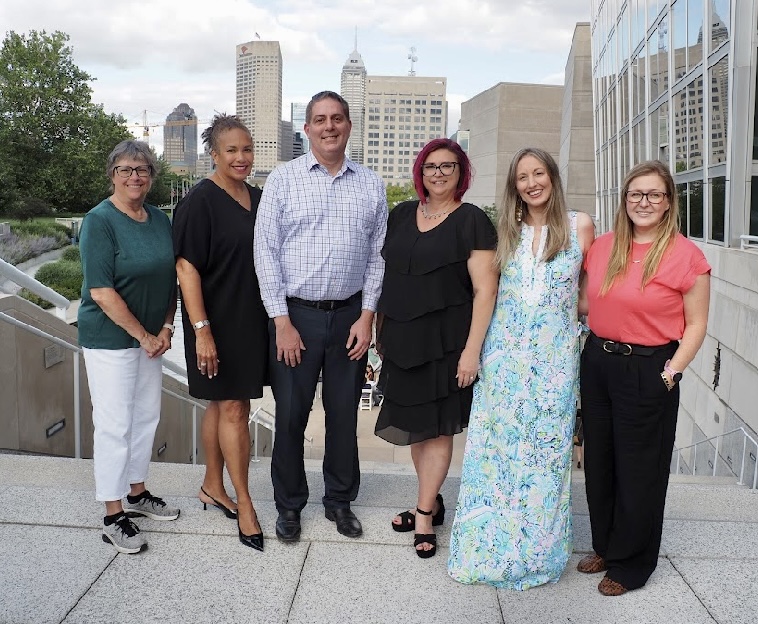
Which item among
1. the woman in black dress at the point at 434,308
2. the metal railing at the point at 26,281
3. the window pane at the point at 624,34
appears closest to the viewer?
the woman in black dress at the point at 434,308

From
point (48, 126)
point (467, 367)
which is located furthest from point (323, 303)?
point (48, 126)

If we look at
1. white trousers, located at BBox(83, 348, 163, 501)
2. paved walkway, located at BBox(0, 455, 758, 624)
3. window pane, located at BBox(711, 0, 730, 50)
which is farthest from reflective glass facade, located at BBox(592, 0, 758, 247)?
white trousers, located at BBox(83, 348, 163, 501)

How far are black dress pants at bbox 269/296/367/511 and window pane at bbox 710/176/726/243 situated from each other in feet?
27.0

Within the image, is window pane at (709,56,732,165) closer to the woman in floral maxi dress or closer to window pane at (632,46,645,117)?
window pane at (632,46,645,117)

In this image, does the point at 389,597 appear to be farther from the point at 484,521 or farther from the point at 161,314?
the point at 161,314

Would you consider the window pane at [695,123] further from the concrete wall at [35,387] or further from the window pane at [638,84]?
the concrete wall at [35,387]

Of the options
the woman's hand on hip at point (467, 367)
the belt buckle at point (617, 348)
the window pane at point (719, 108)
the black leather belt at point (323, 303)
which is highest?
the window pane at point (719, 108)

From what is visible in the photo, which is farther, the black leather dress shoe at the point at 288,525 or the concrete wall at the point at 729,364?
the concrete wall at the point at 729,364

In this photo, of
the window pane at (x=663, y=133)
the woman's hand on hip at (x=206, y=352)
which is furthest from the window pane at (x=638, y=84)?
the woman's hand on hip at (x=206, y=352)

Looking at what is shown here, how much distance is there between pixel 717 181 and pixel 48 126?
44.1m

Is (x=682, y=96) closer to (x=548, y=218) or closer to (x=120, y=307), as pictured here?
(x=548, y=218)

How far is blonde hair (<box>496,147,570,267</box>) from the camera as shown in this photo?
9.77 feet

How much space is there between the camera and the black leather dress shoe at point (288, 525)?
331 cm

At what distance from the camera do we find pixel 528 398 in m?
3.03
